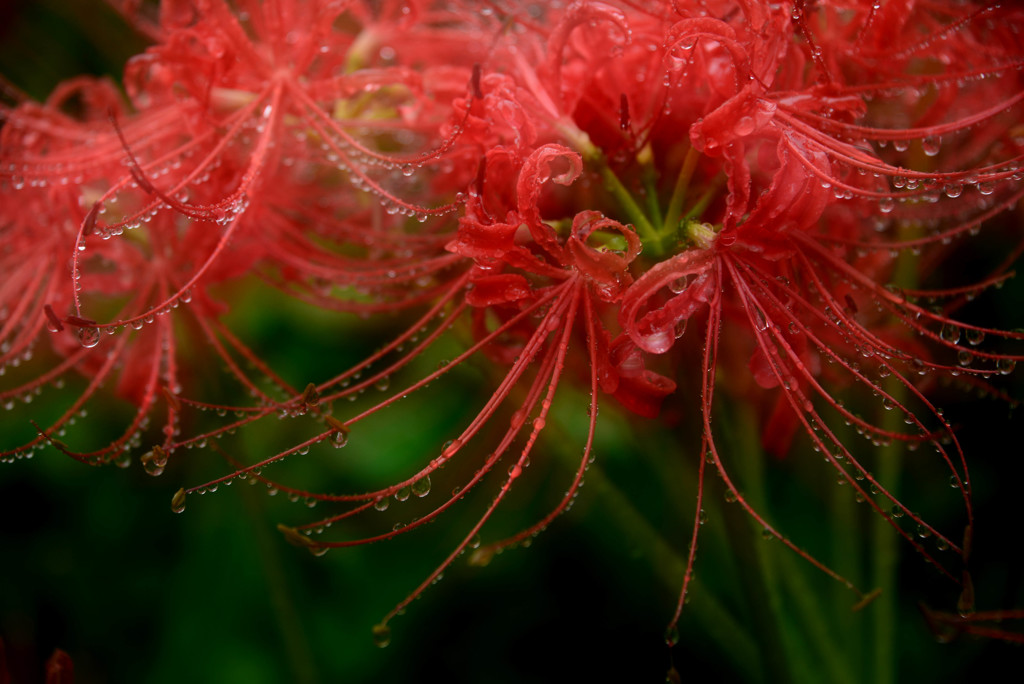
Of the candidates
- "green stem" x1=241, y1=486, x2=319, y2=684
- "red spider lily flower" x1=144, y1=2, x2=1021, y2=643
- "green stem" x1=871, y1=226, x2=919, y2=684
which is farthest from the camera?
"green stem" x1=241, y1=486, x2=319, y2=684

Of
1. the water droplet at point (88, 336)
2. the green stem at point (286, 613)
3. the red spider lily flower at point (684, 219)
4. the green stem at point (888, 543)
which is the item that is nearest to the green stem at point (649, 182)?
the red spider lily flower at point (684, 219)

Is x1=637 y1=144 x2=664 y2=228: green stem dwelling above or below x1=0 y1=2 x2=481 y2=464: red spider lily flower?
below

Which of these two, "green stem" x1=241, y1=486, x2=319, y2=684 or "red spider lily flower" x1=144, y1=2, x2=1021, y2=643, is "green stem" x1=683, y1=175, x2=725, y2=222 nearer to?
"red spider lily flower" x1=144, y1=2, x2=1021, y2=643

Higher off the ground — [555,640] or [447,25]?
Result: [447,25]

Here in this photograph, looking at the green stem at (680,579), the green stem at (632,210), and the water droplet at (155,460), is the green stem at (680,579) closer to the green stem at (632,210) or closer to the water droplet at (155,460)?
the green stem at (632,210)

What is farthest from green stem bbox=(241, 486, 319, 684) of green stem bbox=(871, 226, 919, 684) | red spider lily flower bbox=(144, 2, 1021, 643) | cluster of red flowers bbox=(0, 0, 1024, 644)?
Answer: green stem bbox=(871, 226, 919, 684)

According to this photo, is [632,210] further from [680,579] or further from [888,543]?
[888,543]

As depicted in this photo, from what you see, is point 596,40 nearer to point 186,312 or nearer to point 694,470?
point 694,470

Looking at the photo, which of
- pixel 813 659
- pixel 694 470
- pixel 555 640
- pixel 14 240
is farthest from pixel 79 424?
pixel 813 659
